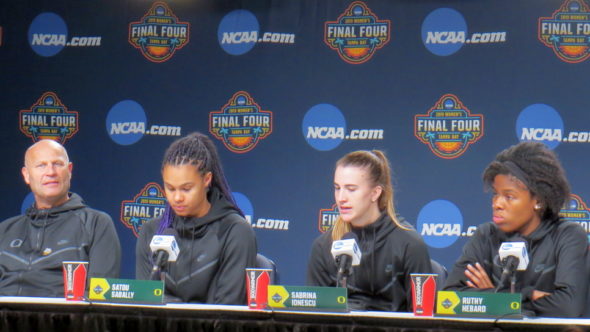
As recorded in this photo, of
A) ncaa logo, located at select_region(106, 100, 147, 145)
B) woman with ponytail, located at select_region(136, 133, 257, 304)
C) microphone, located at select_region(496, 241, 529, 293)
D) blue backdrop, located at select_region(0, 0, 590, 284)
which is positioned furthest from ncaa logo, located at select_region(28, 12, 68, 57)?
microphone, located at select_region(496, 241, 529, 293)

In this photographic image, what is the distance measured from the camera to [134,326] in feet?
11.0

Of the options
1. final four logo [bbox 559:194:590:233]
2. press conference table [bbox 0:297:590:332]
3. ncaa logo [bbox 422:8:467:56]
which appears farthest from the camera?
ncaa logo [bbox 422:8:467:56]

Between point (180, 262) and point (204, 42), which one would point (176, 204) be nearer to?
point (180, 262)

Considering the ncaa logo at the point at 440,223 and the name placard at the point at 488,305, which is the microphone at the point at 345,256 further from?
the ncaa logo at the point at 440,223

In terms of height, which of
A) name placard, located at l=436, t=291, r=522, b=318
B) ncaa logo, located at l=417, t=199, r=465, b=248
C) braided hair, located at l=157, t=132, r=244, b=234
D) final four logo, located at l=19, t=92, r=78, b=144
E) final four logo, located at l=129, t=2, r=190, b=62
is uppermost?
final four logo, located at l=129, t=2, r=190, b=62

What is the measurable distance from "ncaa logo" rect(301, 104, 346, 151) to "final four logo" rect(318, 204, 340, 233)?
43 centimetres

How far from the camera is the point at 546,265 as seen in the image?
392 centimetres

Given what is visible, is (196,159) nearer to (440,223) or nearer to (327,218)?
(327,218)

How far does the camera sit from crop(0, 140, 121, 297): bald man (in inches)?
180

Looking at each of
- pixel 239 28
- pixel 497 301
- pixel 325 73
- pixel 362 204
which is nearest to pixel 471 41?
pixel 325 73

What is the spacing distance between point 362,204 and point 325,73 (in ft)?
7.12

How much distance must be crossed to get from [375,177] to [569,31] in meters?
2.28

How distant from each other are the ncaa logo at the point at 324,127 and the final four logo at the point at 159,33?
114 centimetres

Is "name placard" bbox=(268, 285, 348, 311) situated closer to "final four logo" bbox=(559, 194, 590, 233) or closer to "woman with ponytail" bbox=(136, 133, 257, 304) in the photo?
"woman with ponytail" bbox=(136, 133, 257, 304)
